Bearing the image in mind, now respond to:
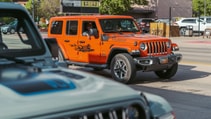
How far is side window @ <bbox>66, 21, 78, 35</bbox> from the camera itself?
40.3 feet

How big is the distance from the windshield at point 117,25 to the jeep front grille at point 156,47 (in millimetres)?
1247

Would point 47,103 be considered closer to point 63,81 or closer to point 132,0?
point 63,81

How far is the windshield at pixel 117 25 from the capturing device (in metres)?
11.6

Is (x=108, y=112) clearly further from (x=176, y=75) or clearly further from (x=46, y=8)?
(x=46, y=8)

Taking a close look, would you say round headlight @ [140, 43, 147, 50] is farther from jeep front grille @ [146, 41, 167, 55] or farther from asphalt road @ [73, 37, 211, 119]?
asphalt road @ [73, 37, 211, 119]

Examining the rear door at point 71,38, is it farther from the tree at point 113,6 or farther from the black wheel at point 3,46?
the tree at point 113,6

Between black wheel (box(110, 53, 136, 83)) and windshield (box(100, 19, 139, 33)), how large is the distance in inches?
42.0

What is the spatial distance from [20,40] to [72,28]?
27.2 feet

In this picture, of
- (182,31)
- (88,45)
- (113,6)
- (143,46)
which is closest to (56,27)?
(88,45)

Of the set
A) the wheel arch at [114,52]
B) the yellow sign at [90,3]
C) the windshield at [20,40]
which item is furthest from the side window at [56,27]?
the yellow sign at [90,3]

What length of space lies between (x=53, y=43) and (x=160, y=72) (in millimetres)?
7870

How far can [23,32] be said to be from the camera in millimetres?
4191

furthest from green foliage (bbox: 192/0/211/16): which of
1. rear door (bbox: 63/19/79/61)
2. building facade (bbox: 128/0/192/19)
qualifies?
rear door (bbox: 63/19/79/61)

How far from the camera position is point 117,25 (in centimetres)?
1186
